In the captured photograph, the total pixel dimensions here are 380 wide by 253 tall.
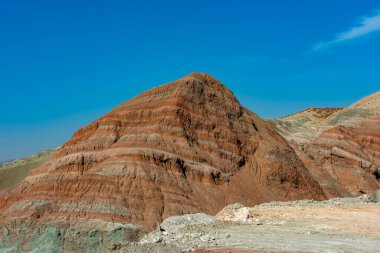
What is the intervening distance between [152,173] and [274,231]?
65.9 ft

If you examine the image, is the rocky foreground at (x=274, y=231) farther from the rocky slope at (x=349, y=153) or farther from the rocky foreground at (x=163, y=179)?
the rocky slope at (x=349, y=153)

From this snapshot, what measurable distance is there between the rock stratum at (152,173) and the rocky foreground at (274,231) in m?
11.9

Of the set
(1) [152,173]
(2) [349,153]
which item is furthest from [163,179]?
(2) [349,153]

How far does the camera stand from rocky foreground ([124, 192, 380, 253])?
15565mm

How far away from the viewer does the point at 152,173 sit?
37.8 metres

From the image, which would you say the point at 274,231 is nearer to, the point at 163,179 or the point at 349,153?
the point at 163,179

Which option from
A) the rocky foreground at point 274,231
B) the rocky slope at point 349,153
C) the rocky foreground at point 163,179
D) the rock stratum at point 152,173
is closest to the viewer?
the rocky foreground at point 274,231

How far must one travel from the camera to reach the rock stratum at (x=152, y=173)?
34.3m

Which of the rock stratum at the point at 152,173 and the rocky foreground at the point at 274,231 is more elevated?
the rock stratum at the point at 152,173

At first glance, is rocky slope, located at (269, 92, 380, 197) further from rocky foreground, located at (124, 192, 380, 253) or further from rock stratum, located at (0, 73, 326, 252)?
rocky foreground, located at (124, 192, 380, 253)

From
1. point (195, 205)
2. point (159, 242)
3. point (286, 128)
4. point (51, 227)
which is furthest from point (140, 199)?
point (286, 128)

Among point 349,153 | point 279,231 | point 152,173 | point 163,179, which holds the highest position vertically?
point 349,153

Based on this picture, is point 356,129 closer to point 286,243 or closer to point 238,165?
point 238,165

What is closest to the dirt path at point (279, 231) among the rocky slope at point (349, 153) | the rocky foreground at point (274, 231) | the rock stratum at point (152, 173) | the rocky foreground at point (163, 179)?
the rocky foreground at point (274, 231)
